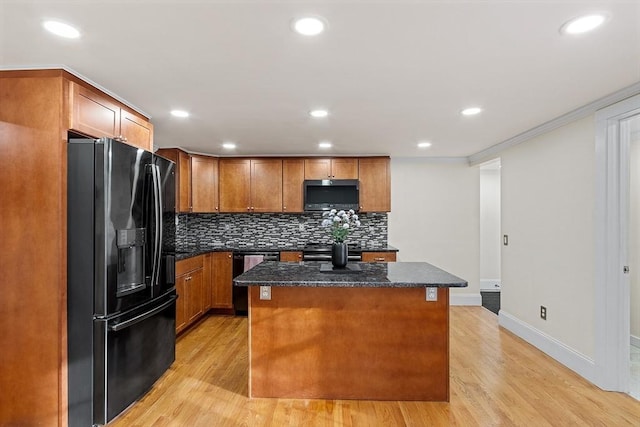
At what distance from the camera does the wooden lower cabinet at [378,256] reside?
468 centimetres

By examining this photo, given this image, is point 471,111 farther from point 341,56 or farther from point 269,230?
point 269,230

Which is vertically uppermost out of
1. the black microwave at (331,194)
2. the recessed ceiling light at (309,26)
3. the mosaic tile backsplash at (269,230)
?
the recessed ceiling light at (309,26)

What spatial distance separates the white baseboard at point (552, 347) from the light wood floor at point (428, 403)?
0.08 m

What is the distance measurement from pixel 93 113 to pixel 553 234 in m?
4.04

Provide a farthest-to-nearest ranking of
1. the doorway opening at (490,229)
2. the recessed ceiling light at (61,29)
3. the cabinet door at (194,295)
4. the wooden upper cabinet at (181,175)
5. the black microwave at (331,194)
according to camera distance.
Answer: the doorway opening at (490,229) < the black microwave at (331,194) < the wooden upper cabinet at (181,175) < the cabinet door at (194,295) < the recessed ceiling light at (61,29)

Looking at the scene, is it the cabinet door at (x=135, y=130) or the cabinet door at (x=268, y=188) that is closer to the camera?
the cabinet door at (x=135, y=130)

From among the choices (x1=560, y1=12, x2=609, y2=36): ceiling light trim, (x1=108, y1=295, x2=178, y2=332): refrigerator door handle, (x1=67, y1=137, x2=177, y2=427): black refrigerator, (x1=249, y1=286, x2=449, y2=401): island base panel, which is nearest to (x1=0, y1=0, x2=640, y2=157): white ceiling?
(x1=560, y1=12, x2=609, y2=36): ceiling light trim

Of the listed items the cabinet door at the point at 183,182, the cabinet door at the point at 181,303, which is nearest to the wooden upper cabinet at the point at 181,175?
the cabinet door at the point at 183,182

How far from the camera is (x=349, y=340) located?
2598mm

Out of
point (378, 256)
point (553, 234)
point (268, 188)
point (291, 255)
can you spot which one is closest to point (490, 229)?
point (378, 256)

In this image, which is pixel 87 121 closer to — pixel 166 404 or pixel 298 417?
pixel 166 404

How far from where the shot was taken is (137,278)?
8.00 ft

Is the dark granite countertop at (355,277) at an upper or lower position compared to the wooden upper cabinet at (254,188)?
lower

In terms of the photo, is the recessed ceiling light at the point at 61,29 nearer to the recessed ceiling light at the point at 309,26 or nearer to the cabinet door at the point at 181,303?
the recessed ceiling light at the point at 309,26
